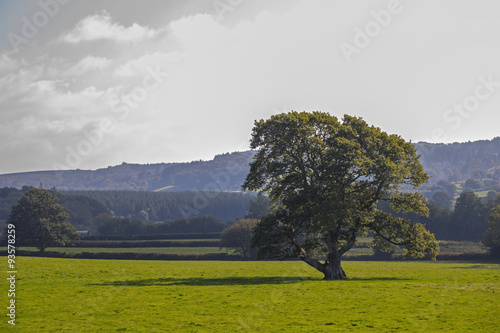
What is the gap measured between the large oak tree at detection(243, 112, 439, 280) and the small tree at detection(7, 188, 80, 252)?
80.2m

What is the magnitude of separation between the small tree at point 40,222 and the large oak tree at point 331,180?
80205 mm

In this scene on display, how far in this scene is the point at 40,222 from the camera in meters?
110

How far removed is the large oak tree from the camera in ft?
153

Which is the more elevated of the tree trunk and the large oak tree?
the large oak tree

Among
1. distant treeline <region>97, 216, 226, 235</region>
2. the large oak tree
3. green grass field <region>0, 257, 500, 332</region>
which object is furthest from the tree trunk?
distant treeline <region>97, 216, 226, 235</region>

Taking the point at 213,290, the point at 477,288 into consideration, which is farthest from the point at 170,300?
the point at 477,288

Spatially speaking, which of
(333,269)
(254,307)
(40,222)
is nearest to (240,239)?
(40,222)

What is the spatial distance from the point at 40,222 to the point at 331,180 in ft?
285

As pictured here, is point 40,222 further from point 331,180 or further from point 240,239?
point 331,180

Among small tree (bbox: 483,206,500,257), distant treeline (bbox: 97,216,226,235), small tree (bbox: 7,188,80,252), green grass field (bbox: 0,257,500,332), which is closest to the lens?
green grass field (bbox: 0,257,500,332)

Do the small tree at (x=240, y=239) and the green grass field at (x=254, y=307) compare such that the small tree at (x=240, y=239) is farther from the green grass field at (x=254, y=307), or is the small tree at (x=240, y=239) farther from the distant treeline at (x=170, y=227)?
the green grass field at (x=254, y=307)

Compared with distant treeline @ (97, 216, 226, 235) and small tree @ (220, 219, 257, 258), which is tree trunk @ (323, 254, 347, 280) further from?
distant treeline @ (97, 216, 226, 235)

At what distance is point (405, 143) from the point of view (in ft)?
159

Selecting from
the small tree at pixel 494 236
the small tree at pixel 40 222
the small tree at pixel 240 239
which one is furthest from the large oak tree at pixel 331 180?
the small tree at pixel 40 222
